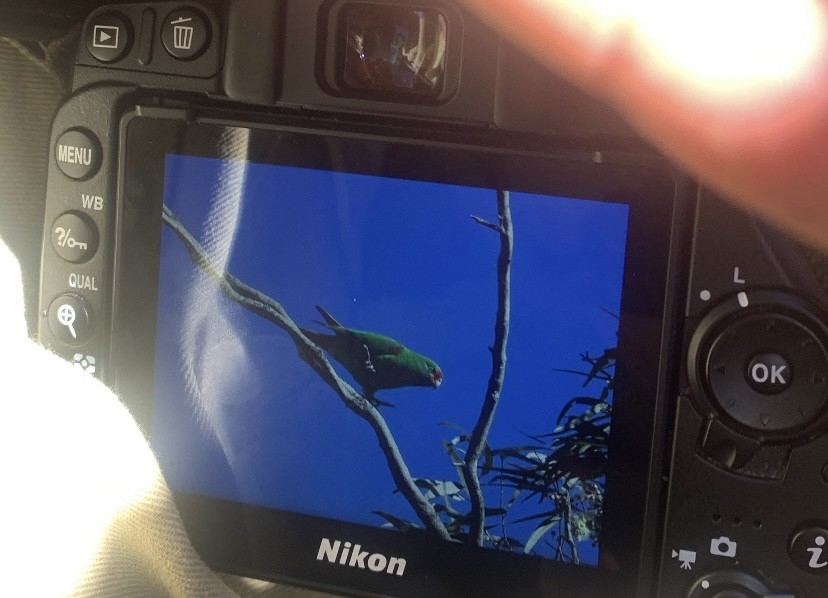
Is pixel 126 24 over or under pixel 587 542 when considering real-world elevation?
over

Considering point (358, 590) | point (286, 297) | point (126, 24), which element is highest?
Result: point (126, 24)

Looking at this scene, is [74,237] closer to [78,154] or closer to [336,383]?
[78,154]

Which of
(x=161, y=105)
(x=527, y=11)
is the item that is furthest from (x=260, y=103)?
(x=527, y=11)

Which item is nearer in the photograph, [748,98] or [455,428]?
[748,98]

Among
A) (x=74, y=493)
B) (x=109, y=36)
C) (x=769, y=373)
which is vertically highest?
(x=109, y=36)

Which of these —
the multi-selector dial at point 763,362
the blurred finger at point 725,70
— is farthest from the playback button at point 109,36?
the multi-selector dial at point 763,362

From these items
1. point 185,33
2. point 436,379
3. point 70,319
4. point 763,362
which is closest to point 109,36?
point 185,33

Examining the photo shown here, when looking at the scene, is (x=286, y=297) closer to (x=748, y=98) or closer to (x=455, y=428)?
(x=455, y=428)
